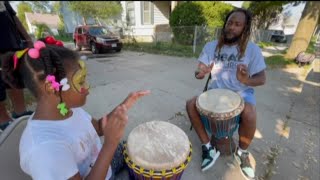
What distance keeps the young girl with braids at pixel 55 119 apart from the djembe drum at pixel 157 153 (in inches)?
10.6

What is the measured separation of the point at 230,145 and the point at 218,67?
86cm

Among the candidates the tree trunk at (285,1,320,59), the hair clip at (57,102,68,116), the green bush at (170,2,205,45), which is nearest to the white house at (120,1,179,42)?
the green bush at (170,2,205,45)

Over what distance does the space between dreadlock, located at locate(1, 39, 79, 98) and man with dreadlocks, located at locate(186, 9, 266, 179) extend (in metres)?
1.44

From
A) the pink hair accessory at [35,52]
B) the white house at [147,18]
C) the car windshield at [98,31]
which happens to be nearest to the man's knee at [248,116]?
the pink hair accessory at [35,52]

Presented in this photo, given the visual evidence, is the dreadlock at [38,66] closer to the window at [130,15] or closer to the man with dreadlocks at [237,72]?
the man with dreadlocks at [237,72]

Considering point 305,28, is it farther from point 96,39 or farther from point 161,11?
point 161,11

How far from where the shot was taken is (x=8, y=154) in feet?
3.97

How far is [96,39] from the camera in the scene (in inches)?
408

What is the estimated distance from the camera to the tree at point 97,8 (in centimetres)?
1678

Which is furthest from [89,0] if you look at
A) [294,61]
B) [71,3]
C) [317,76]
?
[317,76]

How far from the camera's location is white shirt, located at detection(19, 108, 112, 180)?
0.93m

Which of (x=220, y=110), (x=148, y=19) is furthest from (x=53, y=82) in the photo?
(x=148, y=19)

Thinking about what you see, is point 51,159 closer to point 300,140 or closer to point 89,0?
point 300,140

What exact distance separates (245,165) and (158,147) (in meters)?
1.19
